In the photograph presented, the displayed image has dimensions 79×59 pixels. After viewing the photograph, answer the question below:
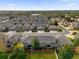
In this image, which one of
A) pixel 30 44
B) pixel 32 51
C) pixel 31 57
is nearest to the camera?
pixel 31 57

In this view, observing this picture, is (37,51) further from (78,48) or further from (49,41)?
(78,48)

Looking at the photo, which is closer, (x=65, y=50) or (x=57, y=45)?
(x=65, y=50)

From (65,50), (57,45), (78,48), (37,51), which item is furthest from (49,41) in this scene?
(65,50)

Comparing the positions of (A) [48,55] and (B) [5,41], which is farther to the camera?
(B) [5,41]

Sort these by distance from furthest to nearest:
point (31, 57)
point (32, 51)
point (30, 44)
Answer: point (30, 44) < point (32, 51) < point (31, 57)

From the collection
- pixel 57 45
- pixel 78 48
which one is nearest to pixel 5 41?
pixel 57 45

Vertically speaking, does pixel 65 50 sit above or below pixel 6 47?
above

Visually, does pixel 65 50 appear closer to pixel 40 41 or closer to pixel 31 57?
pixel 31 57

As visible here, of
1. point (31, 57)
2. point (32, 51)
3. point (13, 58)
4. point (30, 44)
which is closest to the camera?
point (13, 58)

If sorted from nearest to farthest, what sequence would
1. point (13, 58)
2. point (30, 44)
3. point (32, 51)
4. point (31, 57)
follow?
1. point (13, 58)
2. point (31, 57)
3. point (32, 51)
4. point (30, 44)
